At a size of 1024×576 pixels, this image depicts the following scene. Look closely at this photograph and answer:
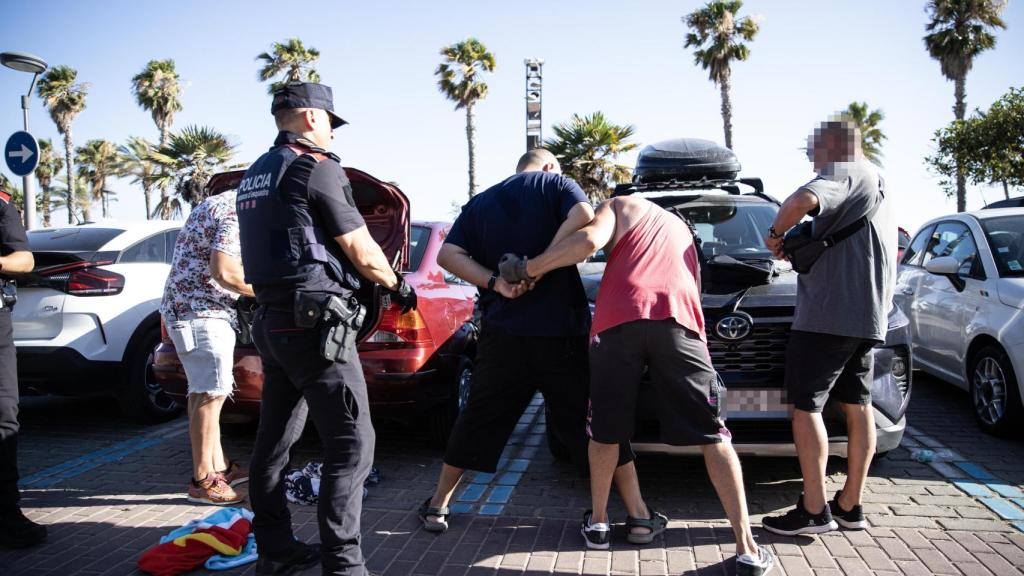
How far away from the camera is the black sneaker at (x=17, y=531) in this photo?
335cm

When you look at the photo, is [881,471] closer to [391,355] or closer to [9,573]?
[391,355]

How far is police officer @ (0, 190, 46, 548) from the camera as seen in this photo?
133 inches

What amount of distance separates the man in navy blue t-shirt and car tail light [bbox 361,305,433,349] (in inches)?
39.4

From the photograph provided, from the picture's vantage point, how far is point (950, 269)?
515 cm

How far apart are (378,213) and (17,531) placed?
7.84ft

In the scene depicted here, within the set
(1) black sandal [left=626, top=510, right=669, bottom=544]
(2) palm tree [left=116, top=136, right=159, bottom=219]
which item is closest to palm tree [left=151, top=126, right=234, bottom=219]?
(2) palm tree [left=116, top=136, right=159, bottom=219]

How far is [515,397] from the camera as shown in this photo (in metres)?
3.39

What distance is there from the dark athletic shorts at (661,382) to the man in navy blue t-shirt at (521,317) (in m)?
0.20

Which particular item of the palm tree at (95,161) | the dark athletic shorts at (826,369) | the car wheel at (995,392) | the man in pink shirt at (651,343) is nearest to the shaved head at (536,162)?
the man in pink shirt at (651,343)

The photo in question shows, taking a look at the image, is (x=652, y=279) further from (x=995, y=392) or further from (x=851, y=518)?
(x=995, y=392)

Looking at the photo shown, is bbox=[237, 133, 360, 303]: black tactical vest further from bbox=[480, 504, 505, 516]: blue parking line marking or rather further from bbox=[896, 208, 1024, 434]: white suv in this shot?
bbox=[896, 208, 1024, 434]: white suv

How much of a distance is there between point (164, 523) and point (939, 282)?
6.01m

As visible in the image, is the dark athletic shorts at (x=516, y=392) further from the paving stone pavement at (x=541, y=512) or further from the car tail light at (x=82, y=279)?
the car tail light at (x=82, y=279)

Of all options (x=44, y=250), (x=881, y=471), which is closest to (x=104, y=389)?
(x=44, y=250)
